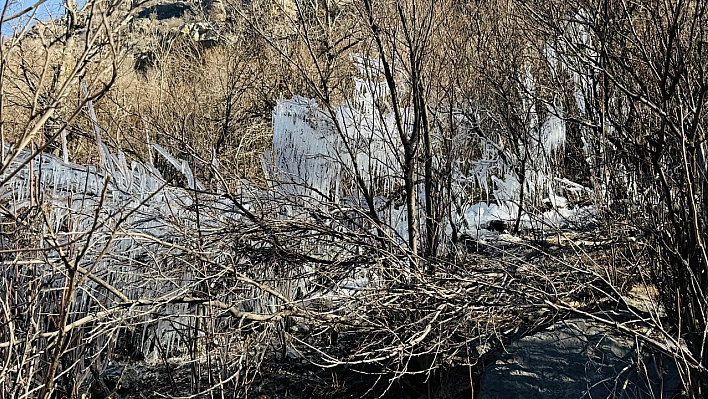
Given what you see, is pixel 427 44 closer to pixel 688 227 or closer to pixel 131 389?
pixel 688 227

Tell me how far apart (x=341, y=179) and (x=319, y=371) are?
1.73 metres

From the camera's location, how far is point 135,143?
1026cm

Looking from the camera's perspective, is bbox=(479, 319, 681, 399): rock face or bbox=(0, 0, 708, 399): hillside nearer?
bbox=(0, 0, 708, 399): hillside

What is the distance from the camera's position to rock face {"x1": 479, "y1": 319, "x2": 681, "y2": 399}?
4137mm

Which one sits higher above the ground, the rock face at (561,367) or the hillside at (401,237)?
the hillside at (401,237)

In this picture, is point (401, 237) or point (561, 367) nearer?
point (401, 237)

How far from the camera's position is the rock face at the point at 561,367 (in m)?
4.14

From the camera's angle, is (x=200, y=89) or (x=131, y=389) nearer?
(x=131, y=389)

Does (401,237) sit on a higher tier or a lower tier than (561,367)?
higher

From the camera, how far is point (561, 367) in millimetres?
4383

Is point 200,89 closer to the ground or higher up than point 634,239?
higher up

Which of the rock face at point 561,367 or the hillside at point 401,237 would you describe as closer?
the hillside at point 401,237

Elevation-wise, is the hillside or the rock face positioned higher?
the hillside

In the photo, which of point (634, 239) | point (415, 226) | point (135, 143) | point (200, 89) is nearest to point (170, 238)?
point (415, 226)
